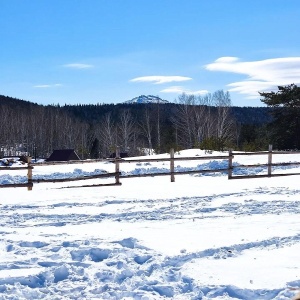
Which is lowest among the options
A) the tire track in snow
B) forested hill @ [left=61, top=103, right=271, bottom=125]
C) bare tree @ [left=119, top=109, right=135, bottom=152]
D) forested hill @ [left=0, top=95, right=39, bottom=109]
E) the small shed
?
the tire track in snow

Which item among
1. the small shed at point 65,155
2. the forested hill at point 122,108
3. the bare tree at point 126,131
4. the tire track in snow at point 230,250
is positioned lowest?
the tire track in snow at point 230,250

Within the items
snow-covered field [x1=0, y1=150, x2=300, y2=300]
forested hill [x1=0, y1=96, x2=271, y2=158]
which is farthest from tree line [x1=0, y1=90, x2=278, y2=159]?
snow-covered field [x1=0, y1=150, x2=300, y2=300]

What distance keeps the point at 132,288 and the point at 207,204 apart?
5.63m

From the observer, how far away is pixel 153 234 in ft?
22.2

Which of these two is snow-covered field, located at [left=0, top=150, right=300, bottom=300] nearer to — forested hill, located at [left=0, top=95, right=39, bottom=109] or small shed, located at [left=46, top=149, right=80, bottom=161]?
small shed, located at [left=46, top=149, right=80, bottom=161]

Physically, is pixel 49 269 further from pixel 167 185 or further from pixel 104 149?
pixel 104 149

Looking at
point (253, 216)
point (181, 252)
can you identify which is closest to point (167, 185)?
point (253, 216)

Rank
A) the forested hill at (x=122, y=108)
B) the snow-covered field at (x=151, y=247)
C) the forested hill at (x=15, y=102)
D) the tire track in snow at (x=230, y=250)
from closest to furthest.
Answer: the snow-covered field at (x=151, y=247), the tire track in snow at (x=230, y=250), the forested hill at (x=15, y=102), the forested hill at (x=122, y=108)

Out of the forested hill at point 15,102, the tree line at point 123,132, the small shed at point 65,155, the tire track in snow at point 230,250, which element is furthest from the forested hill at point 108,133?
the tire track in snow at point 230,250

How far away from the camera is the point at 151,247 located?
19.4 ft

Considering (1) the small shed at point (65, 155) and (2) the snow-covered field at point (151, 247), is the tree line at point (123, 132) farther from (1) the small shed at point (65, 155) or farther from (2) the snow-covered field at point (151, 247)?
(2) the snow-covered field at point (151, 247)

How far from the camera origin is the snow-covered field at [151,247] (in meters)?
4.42

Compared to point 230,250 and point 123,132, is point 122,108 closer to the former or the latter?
point 123,132

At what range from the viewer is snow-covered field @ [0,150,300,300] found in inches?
174
